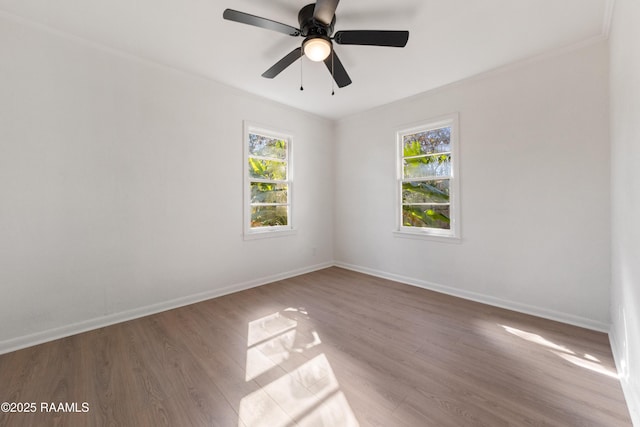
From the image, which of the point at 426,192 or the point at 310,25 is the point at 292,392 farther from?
the point at 426,192

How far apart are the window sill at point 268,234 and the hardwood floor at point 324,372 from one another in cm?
113

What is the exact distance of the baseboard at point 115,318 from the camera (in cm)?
Answer: 215

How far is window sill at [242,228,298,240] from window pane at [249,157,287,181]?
33.1 inches

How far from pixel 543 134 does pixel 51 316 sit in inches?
202

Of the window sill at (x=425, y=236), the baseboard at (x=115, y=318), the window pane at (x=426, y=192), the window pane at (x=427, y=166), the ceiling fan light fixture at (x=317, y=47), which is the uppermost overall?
the ceiling fan light fixture at (x=317, y=47)

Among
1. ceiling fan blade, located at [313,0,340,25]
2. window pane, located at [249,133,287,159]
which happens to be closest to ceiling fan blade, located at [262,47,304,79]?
ceiling fan blade, located at [313,0,340,25]

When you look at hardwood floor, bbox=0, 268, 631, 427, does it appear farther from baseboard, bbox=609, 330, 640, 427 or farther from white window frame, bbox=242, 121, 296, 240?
white window frame, bbox=242, 121, 296, 240

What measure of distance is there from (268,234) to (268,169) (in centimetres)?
102

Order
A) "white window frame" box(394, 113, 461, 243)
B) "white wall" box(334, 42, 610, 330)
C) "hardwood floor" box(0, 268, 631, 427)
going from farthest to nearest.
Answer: "white window frame" box(394, 113, 461, 243) → "white wall" box(334, 42, 610, 330) → "hardwood floor" box(0, 268, 631, 427)

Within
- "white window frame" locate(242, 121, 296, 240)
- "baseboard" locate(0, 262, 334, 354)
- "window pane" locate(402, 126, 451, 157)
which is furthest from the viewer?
"white window frame" locate(242, 121, 296, 240)

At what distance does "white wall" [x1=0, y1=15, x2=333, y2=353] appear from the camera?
7.12 feet

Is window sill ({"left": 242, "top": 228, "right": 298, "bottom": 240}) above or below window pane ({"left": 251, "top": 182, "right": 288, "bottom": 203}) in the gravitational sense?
below

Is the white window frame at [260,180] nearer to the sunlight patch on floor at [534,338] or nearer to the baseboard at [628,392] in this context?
the sunlight patch on floor at [534,338]

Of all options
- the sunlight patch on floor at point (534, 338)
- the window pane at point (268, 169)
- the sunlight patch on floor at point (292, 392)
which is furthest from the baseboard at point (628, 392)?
the window pane at point (268, 169)
